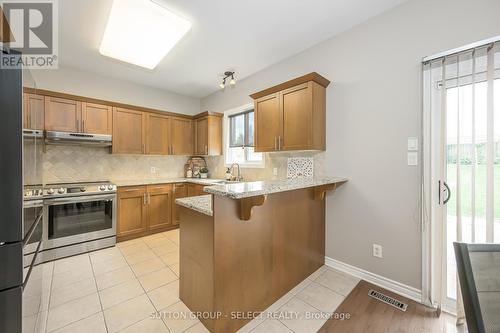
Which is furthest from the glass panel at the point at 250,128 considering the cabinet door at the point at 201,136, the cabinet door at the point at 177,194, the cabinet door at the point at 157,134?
the cabinet door at the point at 157,134

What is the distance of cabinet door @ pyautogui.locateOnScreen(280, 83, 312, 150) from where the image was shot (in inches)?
90.9

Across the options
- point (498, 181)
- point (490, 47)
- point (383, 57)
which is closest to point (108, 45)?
point (383, 57)

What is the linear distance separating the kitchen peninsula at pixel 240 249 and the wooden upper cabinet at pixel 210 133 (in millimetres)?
2461

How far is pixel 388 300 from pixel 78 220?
388 cm

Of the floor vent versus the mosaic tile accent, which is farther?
the mosaic tile accent

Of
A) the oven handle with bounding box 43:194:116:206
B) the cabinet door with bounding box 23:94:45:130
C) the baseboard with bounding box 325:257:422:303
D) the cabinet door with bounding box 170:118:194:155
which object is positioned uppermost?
the cabinet door with bounding box 170:118:194:155

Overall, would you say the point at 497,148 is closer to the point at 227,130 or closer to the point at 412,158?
the point at 412,158

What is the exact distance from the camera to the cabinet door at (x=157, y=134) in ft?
12.5

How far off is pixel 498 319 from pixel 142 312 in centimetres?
218

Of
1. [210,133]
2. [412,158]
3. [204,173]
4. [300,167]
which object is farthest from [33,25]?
[412,158]

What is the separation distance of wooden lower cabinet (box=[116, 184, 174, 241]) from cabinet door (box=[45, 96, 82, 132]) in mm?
1203

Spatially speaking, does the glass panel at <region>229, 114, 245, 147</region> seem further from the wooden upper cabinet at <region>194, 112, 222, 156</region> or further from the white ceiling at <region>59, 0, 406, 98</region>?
the white ceiling at <region>59, 0, 406, 98</region>

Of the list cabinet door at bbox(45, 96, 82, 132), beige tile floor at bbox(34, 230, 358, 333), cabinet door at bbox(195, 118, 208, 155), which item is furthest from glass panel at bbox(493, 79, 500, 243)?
cabinet door at bbox(45, 96, 82, 132)

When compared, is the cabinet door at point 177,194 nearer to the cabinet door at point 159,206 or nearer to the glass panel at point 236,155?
the cabinet door at point 159,206
